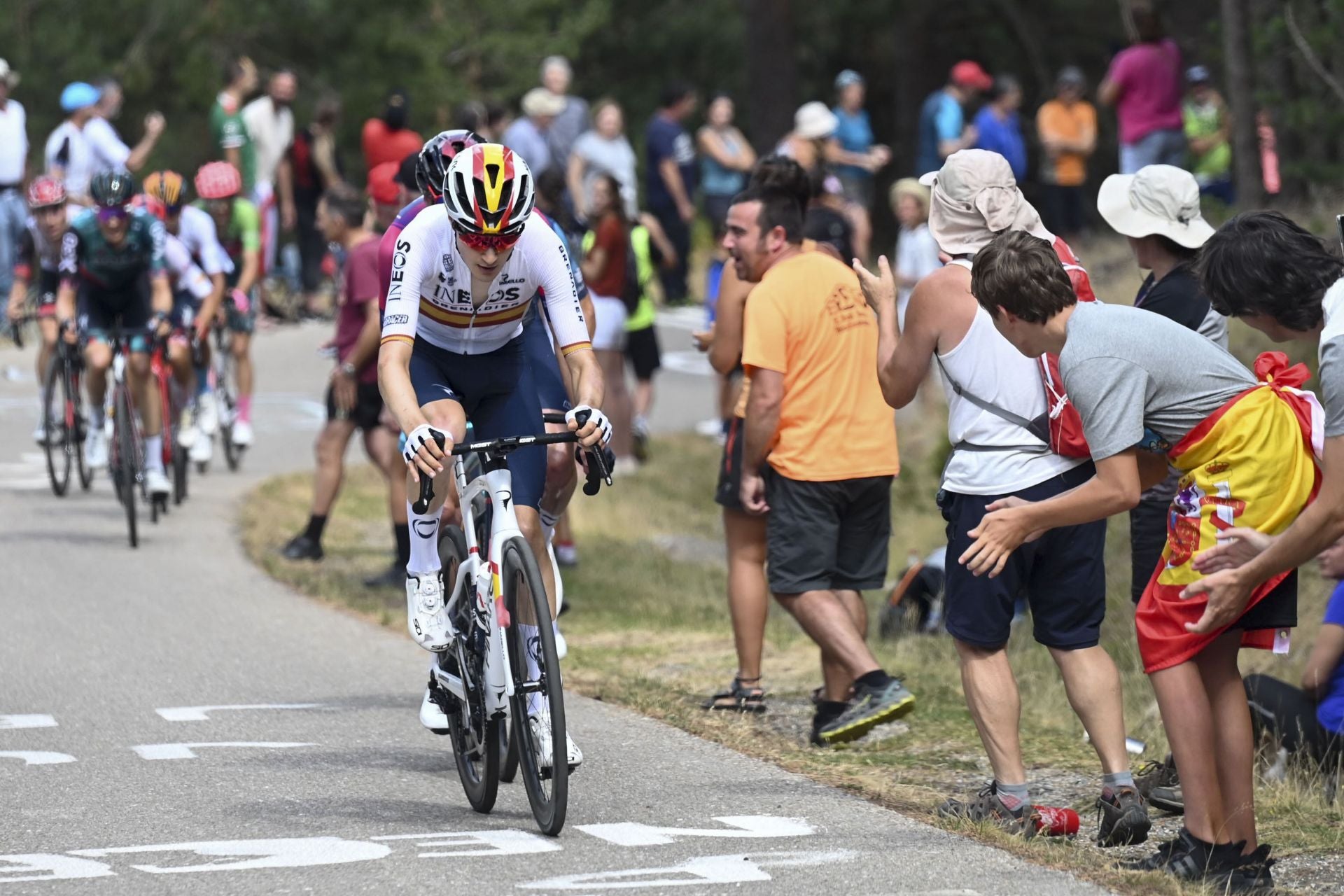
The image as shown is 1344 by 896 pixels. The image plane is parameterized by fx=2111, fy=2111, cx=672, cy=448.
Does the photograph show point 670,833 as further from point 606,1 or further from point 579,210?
point 606,1

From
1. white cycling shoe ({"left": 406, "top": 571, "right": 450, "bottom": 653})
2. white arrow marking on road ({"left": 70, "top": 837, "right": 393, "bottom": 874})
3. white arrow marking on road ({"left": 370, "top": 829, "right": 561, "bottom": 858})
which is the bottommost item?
white arrow marking on road ({"left": 370, "top": 829, "right": 561, "bottom": 858})

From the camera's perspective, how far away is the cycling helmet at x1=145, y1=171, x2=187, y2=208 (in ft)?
45.9

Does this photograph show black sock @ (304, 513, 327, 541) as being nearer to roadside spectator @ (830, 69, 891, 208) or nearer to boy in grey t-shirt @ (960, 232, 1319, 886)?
boy in grey t-shirt @ (960, 232, 1319, 886)

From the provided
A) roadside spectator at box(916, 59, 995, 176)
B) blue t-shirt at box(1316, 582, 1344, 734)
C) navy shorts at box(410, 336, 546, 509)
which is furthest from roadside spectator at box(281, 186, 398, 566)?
roadside spectator at box(916, 59, 995, 176)

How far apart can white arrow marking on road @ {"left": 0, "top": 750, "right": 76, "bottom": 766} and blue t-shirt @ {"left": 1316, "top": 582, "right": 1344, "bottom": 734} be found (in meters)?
4.54

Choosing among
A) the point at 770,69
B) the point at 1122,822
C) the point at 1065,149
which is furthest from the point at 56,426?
the point at 770,69

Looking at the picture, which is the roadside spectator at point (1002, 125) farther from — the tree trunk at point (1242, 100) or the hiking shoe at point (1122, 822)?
the hiking shoe at point (1122, 822)

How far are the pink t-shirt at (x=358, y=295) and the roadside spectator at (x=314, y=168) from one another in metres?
10.9

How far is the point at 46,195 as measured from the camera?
14.7m

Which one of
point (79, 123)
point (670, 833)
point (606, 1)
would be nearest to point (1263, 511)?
point (670, 833)

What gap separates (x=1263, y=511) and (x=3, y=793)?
4.16m

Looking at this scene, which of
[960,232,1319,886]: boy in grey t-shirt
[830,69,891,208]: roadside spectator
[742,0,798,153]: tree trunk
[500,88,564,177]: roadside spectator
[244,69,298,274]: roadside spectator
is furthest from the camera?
[742,0,798,153]: tree trunk

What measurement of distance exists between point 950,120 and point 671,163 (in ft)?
9.67

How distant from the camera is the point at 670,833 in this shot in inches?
252
